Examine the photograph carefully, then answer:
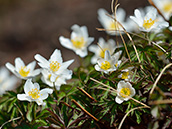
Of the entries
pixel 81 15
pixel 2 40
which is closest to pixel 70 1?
pixel 81 15

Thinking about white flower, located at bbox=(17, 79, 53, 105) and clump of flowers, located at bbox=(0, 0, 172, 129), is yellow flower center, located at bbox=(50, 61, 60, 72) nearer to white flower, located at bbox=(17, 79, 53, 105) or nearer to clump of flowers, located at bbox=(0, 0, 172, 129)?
clump of flowers, located at bbox=(0, 0, 172, 129)

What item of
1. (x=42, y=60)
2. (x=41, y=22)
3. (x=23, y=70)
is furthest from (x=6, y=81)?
(x=41, y=22)

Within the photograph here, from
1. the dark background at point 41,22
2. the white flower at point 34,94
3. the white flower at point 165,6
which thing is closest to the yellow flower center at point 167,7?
the white flower at point 165,6

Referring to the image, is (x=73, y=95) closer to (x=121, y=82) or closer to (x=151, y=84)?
(x=121, y=82)

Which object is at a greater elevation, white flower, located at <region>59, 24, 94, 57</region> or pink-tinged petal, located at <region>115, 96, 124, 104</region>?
white flower, located at <region>59, 24, 94, 57</region>

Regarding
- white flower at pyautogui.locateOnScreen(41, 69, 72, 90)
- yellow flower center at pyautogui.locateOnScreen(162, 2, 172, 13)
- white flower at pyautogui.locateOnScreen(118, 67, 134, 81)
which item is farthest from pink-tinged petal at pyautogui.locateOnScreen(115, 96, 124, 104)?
yellow flower center at pyautogui.locateOnScreen(162, 2, 172, 13)

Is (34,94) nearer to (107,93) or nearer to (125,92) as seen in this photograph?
(107,93)
